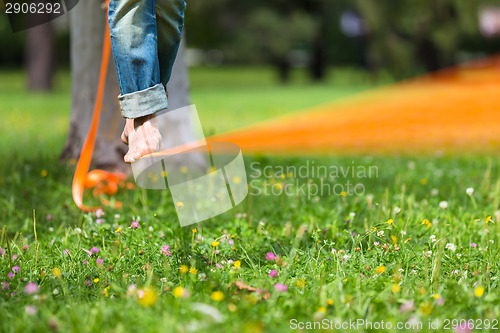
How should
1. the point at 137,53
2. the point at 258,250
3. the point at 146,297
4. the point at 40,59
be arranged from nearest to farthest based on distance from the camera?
the point at 146,297 → the point at 137,53 → the point at 258,250 → the point at 40,59

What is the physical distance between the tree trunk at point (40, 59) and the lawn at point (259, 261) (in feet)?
41.5

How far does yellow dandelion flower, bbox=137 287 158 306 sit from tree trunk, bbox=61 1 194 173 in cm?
239

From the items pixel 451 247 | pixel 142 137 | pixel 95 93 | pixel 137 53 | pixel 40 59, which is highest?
pixel 137 53

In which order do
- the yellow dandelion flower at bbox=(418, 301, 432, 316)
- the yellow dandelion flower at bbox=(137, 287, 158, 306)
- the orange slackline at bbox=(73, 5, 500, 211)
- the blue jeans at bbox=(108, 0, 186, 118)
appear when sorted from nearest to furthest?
the yellow dandelion flower at bbox=(137, 287, 158, 306)
the yellow dandelion flower at bbox=(418, 301, 432, 316)
the blue jeans at bbox=(108, 0, 186, 118)
the orange slackline at bbox=(73, 5, 500, 211)

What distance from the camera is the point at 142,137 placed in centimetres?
222

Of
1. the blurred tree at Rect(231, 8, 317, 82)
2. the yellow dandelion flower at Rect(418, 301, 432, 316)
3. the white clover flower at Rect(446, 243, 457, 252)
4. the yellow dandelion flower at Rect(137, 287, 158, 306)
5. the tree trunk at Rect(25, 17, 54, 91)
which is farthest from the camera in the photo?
the blurred tree at Rect(231, 8, 317, 82)

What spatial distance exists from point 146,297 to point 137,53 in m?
0.84

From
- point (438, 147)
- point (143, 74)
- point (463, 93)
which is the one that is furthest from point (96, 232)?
point (463, 93)

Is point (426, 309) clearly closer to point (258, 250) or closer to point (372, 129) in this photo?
point (258, 250)

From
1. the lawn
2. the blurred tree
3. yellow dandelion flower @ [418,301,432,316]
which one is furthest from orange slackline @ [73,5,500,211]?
the blurred tree

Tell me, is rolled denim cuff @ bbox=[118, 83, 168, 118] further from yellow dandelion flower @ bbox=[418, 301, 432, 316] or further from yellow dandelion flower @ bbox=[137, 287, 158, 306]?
yellow dandelion flower @ bbox=[418, 301, 432, 316]

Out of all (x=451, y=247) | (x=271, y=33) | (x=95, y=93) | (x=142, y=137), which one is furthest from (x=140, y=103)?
(x=271, y=33)

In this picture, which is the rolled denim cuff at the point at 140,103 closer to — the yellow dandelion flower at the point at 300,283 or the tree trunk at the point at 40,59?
the yellow dandelion flower at the point at 300,283

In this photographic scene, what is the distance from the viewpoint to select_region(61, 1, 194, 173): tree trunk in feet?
14.2
